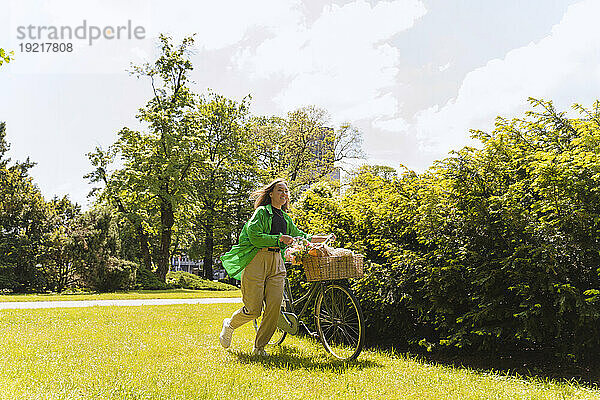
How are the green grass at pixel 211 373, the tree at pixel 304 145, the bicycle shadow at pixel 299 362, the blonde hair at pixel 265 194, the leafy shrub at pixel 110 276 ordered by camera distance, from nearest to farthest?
the green grass at pixel 211 373 → the bicycle shadow at pixel 299 362 → the blonde hair at pixel 265 194 → the leafy shrub at pixel 110 276 → the tree at pixel 304 145

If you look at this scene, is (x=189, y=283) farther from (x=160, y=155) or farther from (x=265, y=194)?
(x=265, y=194)

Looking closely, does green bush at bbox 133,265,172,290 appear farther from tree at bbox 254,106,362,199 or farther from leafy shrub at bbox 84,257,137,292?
tree at bbox 254,106,362,199

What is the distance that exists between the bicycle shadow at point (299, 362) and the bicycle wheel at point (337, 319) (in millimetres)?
225

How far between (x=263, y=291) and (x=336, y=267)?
961 millimetres

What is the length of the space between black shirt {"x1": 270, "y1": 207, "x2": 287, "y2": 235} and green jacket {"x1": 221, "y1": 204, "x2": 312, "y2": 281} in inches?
1.8

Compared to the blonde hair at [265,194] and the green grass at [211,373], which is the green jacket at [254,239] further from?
the green grass at [211,373]

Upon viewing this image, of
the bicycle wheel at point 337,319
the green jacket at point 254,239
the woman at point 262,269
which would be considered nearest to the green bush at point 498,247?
the bicycle wheel at point 337,319

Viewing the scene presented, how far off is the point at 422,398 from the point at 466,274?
5.39 ft

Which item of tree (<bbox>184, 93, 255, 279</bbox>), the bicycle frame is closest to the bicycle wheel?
the bicycle frame

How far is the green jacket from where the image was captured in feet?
17.4

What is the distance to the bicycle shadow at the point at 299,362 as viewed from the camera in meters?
4.96

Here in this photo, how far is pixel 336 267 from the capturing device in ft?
17.0

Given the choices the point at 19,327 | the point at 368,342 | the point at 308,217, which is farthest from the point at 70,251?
the point at 368,342

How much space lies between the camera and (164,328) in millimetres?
7559
